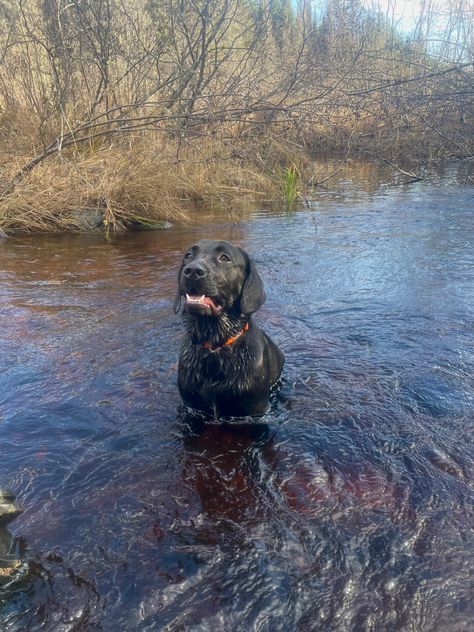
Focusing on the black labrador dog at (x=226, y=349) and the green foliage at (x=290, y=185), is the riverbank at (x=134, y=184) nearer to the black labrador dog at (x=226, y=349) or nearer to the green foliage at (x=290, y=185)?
the green foliage at (x=290, y=185)

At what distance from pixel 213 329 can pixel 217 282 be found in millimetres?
382

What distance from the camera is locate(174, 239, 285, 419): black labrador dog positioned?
3.98 metres

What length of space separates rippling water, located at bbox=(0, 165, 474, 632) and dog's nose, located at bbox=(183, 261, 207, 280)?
1151 mm

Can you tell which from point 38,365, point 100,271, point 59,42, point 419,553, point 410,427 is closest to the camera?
point 419,553

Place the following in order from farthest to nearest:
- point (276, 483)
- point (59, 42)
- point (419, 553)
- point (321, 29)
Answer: point (321, 29) < point (59, 42) < point (276, 483) < point (419, 553)

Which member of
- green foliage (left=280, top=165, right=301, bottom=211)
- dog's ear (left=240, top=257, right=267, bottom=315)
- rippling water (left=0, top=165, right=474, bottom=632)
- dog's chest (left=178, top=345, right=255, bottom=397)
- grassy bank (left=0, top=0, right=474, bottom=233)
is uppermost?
grassy bank (left=0, top=0, right=474, bottom=233)

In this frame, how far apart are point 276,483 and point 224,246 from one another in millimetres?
1704

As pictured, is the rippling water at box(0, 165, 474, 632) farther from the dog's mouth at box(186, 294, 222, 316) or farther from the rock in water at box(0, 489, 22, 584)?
the dog's mouth at box(186, 294, 222, 316)

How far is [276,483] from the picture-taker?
3348 millimetres

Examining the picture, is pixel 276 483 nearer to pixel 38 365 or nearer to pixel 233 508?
pixel 233 508

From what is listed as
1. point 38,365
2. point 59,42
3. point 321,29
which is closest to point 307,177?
point 321,29

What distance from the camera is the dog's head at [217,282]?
146 inches

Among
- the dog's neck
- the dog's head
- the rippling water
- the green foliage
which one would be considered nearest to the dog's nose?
the dog's head

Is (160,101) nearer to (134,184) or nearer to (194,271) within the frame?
(134,184)
